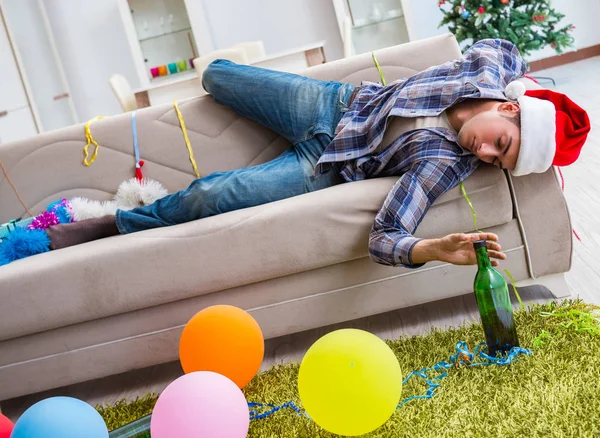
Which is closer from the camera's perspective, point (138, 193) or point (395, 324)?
point (395, 324)

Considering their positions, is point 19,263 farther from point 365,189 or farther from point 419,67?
point 419,67

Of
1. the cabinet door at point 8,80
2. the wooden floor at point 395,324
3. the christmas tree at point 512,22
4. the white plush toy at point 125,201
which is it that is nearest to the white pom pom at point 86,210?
the white plush toy at point 125,201

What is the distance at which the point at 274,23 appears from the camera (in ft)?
19.5

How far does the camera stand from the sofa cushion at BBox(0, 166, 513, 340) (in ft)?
5.43

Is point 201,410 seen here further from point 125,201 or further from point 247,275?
point 125,201

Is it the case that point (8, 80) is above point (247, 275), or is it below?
above

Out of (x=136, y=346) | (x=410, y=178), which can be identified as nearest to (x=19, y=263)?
(x=136, y=346)

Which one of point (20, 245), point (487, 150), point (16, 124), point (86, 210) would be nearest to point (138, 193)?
point (86, 210)

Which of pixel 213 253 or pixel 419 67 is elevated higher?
pixel 419 67

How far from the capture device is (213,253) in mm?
1704

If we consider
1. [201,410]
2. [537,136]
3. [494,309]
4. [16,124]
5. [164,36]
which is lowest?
[494,309]

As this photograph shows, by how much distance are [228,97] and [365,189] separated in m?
0.73

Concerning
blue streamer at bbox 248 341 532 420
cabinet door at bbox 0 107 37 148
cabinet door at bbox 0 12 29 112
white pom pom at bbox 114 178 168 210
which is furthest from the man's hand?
cabinet door at bbox 0 12 29 112

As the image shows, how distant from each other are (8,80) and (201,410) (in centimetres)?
478
